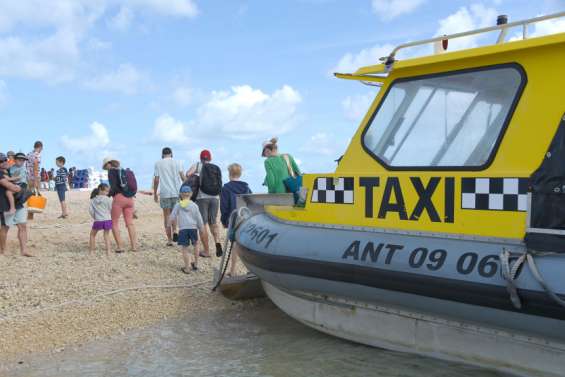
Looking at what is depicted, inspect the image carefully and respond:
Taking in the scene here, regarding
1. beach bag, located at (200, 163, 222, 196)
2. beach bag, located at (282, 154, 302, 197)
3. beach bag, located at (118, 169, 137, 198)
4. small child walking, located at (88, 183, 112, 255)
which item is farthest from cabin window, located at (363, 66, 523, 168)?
small child walking, located at (88, 183, 112, 255)

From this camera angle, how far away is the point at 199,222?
6879mm

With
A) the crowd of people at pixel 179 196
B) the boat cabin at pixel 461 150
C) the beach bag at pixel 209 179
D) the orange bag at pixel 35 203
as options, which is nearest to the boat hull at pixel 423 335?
the boat cabin at pixel 461 150

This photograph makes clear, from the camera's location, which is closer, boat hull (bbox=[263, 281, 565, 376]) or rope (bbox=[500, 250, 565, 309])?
rope (bbox=[500, 250, 565, 309])

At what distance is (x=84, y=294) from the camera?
5840mm

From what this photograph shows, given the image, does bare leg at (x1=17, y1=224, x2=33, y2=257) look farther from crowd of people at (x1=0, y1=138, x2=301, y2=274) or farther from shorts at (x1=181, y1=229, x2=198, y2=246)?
shorts at (x1=181, y1=229, x2=198, y2=246)

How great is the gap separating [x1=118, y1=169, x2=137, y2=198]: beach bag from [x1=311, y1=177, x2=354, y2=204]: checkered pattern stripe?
12.6 ft

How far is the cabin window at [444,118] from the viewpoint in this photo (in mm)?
3896

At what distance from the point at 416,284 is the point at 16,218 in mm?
5550

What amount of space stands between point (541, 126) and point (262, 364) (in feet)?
7.72

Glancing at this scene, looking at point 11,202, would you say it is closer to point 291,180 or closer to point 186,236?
point 186,236

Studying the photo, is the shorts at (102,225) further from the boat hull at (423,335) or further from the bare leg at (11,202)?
the boat hull at (423,335)

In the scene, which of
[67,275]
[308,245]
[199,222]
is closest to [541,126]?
[308,245]

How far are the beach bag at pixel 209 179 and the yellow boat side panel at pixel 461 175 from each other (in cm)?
326

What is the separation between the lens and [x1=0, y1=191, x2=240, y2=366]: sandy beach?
A: 4.93 metres
